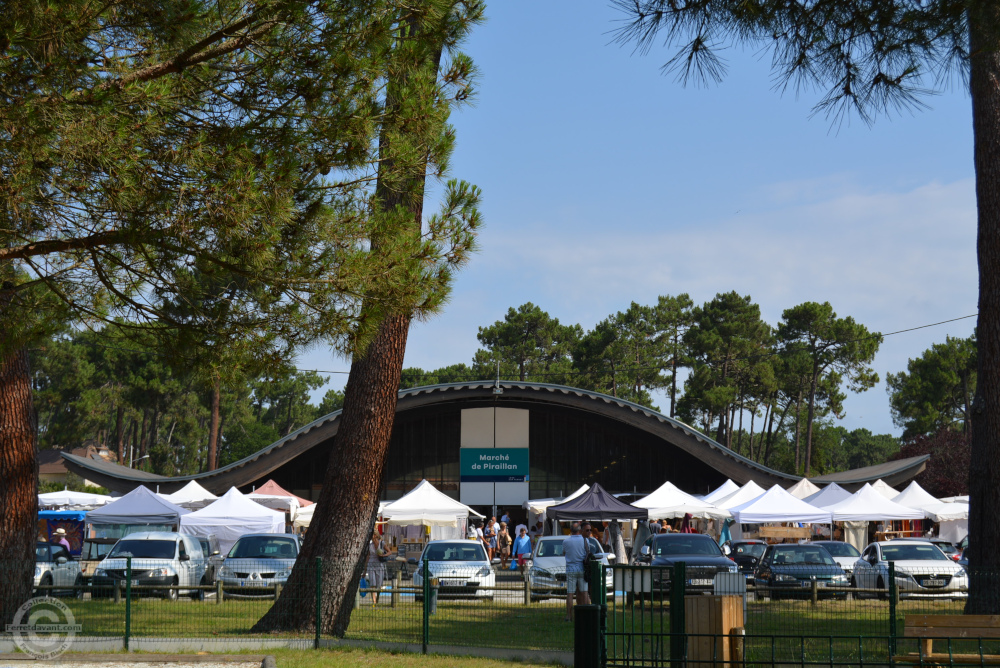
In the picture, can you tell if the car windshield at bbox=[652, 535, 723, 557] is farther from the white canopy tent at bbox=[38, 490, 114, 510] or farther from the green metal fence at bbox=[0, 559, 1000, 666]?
the white canopy tent at bbox=[38, 490, 114, 510]

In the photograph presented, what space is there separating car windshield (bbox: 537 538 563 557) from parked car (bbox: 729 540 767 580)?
455cm

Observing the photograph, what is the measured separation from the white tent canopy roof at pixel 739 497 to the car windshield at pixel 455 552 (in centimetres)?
1073

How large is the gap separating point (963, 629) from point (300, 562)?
28.6ft

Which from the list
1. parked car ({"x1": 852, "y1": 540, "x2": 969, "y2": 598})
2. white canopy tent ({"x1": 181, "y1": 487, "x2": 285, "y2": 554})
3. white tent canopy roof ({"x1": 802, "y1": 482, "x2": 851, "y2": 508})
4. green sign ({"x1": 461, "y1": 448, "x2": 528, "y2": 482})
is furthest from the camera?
green sign ({"x1": 461, "y1": 448, "x2": 528, "y2": 482})

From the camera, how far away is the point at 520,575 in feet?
96.4

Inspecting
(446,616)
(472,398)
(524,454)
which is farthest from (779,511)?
(472,398)

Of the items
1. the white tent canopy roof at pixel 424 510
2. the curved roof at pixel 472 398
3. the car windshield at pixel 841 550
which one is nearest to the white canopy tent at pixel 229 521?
the white tent canopy roof at pixel 424 510

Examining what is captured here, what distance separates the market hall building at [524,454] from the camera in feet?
136

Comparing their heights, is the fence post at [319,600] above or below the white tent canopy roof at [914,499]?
below

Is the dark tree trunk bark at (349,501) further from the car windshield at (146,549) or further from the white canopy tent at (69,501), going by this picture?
the white canopy tent at (69,501)

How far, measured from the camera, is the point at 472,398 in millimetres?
42531

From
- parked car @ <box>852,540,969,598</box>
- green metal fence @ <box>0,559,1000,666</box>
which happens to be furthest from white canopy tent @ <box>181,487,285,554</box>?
parked car @ <box>852,540,969,598</box>

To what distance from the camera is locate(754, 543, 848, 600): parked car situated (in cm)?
2138

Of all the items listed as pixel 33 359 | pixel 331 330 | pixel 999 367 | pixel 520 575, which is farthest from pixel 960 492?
pixel 33 359
